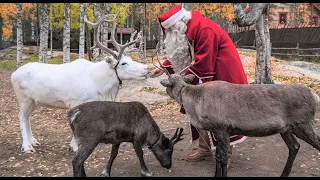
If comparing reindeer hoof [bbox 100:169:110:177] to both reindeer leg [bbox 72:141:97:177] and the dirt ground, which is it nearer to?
the dirt ground

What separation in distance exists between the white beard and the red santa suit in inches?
4.8

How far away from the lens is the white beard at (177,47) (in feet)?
16.7

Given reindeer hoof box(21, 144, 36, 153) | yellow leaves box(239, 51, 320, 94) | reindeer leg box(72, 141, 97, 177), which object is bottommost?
reindeer hoof box(21, 144, 36, 153)

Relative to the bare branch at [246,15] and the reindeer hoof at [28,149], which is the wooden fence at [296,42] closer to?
the bare branch at [246,15]

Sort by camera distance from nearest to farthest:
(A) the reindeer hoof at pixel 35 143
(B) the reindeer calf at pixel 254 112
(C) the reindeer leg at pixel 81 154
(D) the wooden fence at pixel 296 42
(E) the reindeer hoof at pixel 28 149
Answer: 1. (B) the reindeer calf at pixel 254 112
2. (C) the reindeer leg at pixel 81 154
3. (E) the reindeer hoof at pixel 28 149
4. (A) the reindeer hoof at pixel 35 143
5. (D) the wooden fence at pixel 296 42

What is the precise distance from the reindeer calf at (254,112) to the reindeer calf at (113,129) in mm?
805

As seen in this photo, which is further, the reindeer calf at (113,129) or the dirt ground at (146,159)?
the dirt ground at (146,159)

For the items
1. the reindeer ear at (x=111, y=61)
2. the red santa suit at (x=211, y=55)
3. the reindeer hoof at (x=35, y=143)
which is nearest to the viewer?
the red santa suit at (x=211, y=55)

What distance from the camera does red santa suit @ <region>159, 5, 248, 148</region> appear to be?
185 inches

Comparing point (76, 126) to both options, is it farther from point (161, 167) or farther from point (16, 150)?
point (16, 150)

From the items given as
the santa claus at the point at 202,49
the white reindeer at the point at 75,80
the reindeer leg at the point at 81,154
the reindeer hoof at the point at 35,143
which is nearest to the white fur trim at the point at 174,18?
the santa claus at the point at 202,49

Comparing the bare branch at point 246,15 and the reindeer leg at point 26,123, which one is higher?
the bare branch at point 246,15

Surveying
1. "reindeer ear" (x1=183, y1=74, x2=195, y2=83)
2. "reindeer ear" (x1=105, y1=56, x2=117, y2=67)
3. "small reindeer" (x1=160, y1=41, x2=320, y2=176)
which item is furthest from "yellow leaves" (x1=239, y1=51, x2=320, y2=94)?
"reindeer ear" (x1=183, y1=74, x2=195, y2=83)

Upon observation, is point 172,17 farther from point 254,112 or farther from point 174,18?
point 254,112
